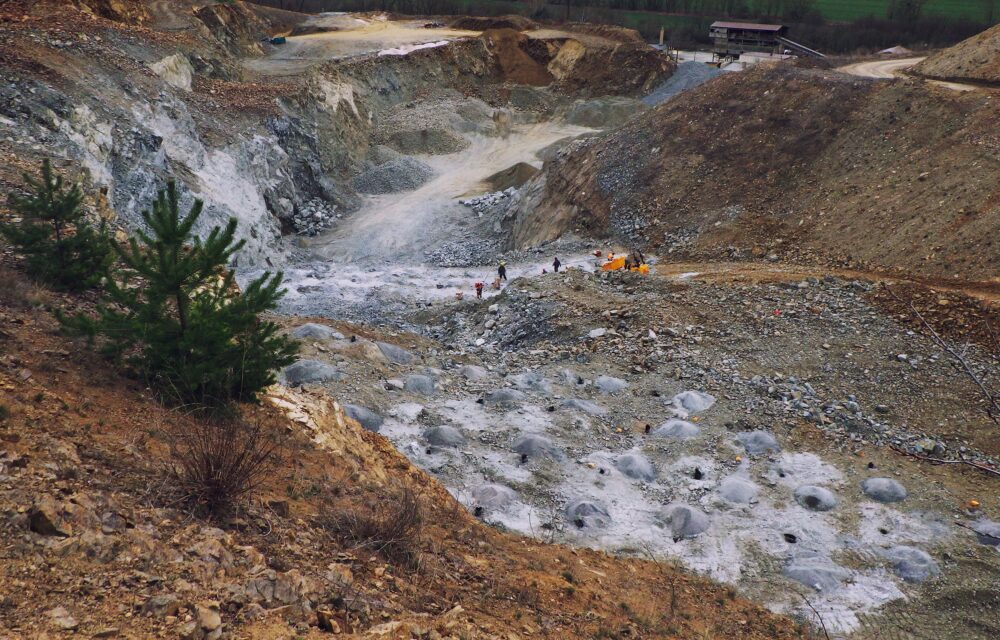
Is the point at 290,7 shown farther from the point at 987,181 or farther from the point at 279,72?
the point at 987,181

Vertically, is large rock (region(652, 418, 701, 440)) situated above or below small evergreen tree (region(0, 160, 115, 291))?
below

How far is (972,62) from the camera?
1044 inches

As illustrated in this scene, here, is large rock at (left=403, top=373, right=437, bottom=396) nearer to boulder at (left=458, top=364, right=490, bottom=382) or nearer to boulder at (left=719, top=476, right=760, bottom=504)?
boulder at (left=458, top=364, right=490, bottom=382)

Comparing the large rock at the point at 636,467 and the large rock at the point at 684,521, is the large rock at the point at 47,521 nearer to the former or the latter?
the large rock at the point at 684,521

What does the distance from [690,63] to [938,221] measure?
114 ft

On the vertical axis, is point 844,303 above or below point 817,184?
below

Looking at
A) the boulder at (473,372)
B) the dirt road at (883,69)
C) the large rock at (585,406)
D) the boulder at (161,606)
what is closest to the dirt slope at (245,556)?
the boulder at (161,606)

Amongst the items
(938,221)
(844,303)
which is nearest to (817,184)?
(938,221)

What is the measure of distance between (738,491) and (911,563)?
2.62 m

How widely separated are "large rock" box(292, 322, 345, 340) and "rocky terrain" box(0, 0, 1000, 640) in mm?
73

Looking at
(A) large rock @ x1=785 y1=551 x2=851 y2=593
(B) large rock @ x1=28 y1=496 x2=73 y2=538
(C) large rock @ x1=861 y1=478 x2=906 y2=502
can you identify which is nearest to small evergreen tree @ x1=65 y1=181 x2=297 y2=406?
(B) large rock @ x1=28 y1=496 x2=73 y2=538

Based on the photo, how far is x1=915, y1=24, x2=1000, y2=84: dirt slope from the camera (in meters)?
25.6

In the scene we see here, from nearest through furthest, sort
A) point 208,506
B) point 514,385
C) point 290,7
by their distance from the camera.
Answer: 1. point 208,506
2. point 514,385
3. point 290,7

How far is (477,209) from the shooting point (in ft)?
109
